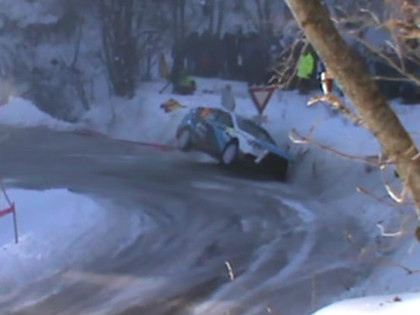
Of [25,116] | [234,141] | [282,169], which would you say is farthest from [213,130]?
[25,116]

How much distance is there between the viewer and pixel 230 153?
71.0ft

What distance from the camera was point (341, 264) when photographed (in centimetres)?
1359

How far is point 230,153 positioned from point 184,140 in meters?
2.28

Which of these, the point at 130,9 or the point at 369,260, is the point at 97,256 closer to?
the point at 369,260

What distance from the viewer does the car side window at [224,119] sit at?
21922 millimetres

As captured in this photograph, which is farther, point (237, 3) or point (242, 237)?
point (237, 3)

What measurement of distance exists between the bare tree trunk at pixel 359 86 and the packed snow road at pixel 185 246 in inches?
266

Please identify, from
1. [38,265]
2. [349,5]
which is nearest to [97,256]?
[38,265]

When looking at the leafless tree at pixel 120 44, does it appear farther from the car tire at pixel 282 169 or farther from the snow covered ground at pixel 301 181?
the car tire at pixel 282 169

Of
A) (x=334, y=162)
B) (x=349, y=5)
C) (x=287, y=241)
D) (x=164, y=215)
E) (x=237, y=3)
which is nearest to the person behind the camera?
(x=287, y=241)

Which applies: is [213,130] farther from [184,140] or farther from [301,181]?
[301,181]

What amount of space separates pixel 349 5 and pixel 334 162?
Result: 18.5 feet

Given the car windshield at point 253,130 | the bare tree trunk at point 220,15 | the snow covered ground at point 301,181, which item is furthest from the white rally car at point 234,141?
the bare tree trunk at point 220,15

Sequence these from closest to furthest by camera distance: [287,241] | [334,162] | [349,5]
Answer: [287,241] → [334,162] → [349,5]
